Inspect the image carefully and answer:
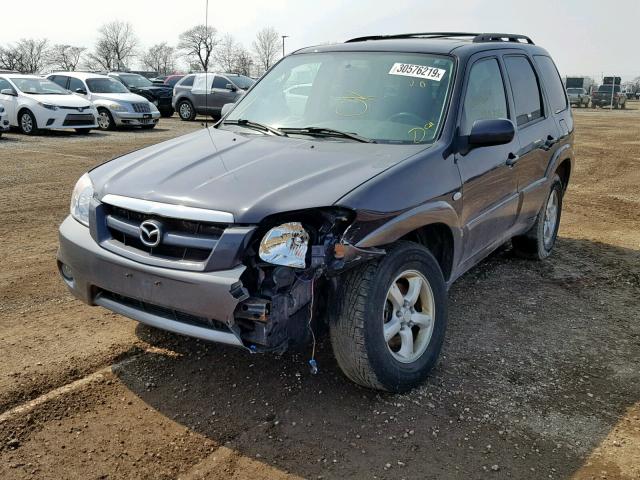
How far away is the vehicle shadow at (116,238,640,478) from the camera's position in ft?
9.28

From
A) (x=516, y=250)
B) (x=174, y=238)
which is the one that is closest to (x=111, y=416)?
(x=174, y=238)

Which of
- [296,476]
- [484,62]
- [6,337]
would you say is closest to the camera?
[296,476]

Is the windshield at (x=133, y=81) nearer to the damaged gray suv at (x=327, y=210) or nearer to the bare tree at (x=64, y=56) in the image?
the damaged gray suv at (x=327, y=210)

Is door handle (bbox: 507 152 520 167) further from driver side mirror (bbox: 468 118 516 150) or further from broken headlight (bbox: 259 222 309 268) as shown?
broken headlight (bbox: 259 222 309 268)

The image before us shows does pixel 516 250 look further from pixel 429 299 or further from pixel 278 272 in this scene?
pixel 278 272

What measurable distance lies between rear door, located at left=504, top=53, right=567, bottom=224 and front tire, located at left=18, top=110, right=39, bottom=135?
45.9ft

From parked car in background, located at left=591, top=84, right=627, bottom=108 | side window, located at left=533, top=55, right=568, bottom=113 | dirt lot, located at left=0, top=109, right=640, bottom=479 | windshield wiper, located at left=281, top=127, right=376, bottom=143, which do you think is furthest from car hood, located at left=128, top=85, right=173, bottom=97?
parked car in background, located at left=591, top=84, right=627, bottom=108

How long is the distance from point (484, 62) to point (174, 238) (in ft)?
8.56

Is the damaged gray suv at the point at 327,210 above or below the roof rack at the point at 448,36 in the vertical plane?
below

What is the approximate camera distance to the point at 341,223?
2930 mm

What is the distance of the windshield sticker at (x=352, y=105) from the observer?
393 cm

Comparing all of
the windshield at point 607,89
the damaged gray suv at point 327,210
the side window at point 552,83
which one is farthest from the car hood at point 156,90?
the windshield at point 607,89

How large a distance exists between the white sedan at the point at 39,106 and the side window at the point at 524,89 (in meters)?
13.7

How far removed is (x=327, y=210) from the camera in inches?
113
